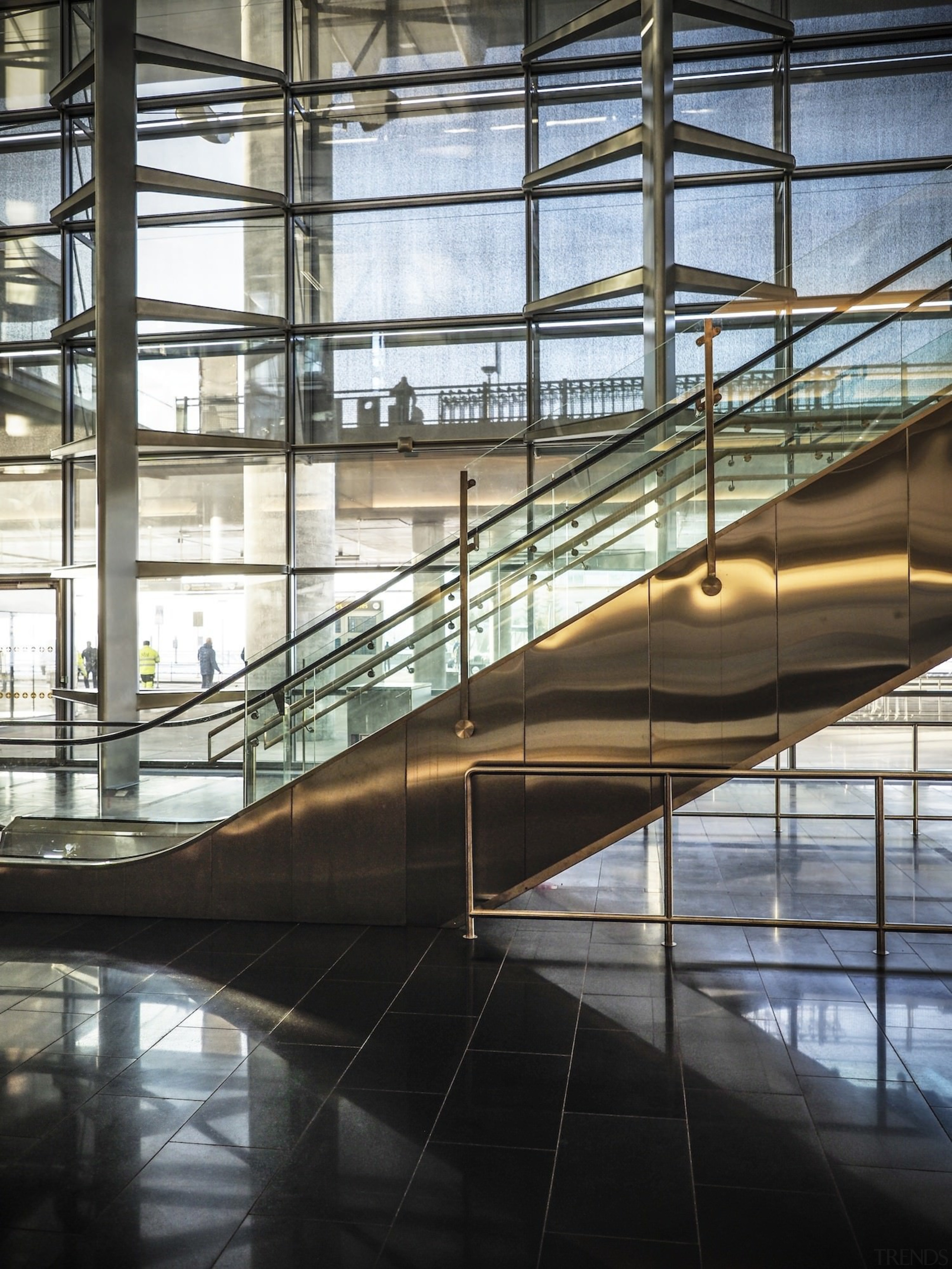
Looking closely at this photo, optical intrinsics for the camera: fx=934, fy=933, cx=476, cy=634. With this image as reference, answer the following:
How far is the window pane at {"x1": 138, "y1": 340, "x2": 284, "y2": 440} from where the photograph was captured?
37.0ft

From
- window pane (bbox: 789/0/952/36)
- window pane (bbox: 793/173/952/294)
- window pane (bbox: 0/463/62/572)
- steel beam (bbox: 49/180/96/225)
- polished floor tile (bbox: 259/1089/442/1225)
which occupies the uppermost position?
Result: window pane (bbox: 789/0/952/36)

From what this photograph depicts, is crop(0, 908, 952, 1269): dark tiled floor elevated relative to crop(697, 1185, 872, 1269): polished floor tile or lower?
lower

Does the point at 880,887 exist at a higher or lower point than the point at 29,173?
lower

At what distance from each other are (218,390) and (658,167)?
5.62 meters

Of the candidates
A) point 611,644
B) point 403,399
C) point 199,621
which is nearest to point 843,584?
point 611,644

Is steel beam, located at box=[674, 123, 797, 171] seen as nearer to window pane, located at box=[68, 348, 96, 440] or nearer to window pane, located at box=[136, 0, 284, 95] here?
window pane, located at box=[136, 0, 284, 95]

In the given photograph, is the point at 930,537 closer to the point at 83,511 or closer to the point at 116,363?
the point at 116,363

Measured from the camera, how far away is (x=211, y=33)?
38.5 ft

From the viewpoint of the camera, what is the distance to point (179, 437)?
10.3 m

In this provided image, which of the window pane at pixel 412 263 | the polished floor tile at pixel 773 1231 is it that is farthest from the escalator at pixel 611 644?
the window pane at pixel 412 263

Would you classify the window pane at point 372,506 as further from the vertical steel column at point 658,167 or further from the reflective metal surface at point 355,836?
the reflective metal surface at point 355,836

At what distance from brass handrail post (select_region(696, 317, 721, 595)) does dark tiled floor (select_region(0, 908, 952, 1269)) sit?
6.85 feet

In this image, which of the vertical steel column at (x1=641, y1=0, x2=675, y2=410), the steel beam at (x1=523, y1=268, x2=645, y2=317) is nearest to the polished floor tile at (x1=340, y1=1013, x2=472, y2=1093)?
the vertical steel column at (x1=641, y1=0, x2=675, y2=410)

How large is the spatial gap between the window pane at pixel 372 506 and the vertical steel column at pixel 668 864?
615cm
